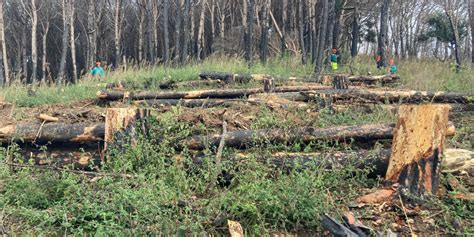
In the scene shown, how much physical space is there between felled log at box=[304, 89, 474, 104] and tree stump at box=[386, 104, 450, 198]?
2.93 metres

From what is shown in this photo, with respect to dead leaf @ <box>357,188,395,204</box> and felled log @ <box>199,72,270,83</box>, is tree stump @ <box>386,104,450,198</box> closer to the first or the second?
dead leaf @ <box>357,188,395,204</box>

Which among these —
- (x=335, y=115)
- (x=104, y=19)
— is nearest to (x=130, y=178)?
(x=335, y=115)

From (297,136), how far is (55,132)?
9.74 feet

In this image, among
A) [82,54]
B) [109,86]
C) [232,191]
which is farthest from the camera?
[82,54]

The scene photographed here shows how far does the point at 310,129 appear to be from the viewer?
15.2ft

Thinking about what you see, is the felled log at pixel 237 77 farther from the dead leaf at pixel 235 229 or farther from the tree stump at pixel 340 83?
the dead leaf at pixel 235 229

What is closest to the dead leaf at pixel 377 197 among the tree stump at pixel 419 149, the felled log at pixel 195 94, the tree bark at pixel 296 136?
the tree stump at pixel 419 149

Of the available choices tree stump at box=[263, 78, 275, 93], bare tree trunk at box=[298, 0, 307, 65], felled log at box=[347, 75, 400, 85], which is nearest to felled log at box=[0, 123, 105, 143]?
tree stump at box=[263, 78, 275, 93]

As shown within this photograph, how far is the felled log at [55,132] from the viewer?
493cm

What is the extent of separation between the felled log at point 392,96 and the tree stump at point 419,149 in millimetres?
2934

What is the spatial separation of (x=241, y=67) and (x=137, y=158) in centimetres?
879

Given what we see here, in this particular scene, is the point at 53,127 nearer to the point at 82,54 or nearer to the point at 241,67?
the point at 241,67

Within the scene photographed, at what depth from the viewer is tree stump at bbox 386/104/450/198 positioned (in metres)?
3.75

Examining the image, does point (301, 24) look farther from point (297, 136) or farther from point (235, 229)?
point (235, 229)
